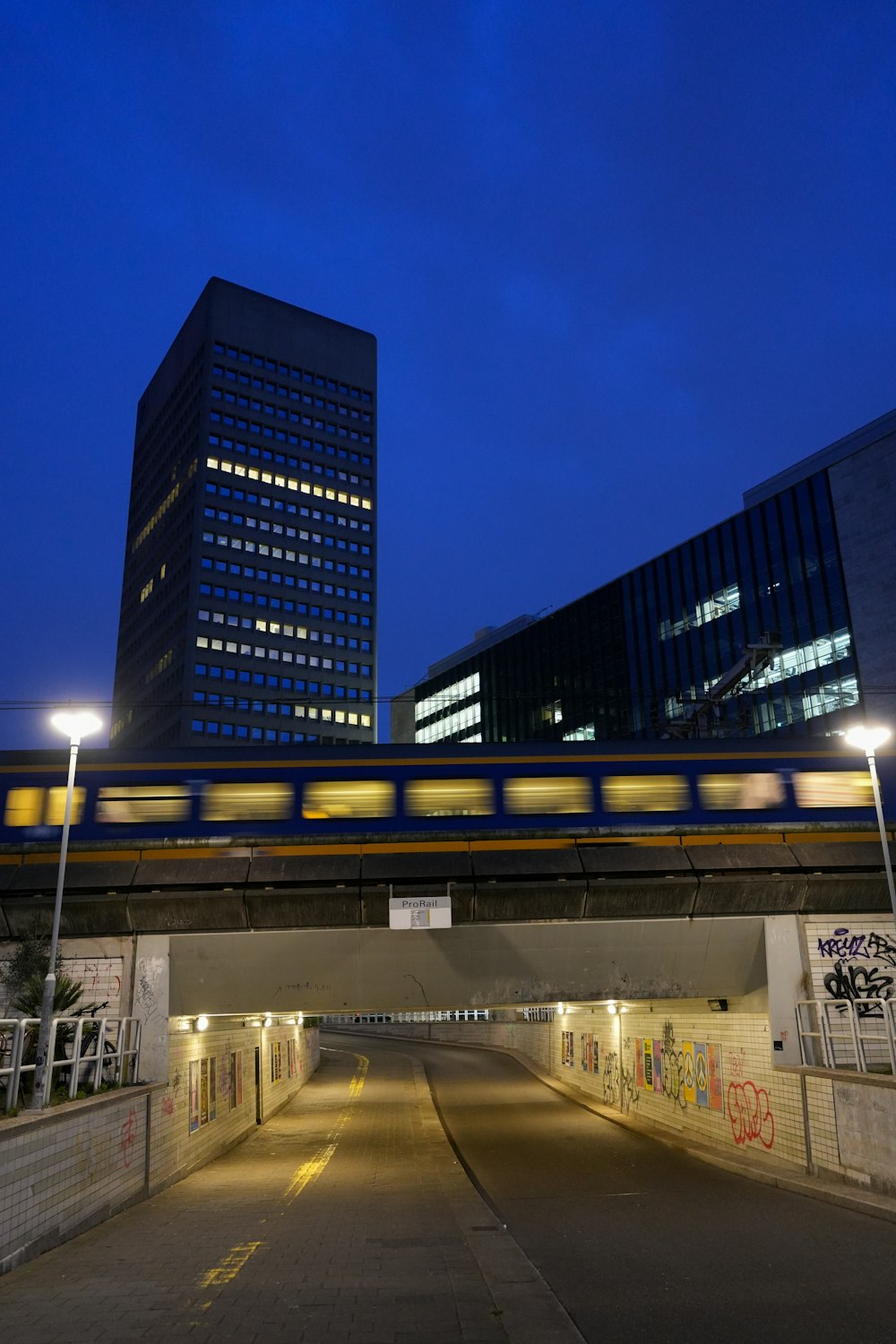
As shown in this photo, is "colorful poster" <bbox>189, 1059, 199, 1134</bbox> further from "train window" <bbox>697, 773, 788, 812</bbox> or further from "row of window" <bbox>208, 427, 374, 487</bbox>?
Result: "row of window" <bbox>208, 427, 374, 487</bbox>

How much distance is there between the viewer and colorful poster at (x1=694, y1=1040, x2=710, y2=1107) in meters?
20.3

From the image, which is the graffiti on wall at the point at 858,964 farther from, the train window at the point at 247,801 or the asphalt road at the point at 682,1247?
the train window at the point at 247,801

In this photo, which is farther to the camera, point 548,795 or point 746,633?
point 746,633

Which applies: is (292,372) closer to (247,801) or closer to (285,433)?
(285,433)

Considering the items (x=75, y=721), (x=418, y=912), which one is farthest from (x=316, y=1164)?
(x=75, y=721)

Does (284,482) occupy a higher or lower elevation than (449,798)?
higher

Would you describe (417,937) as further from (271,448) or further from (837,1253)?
(271,448)

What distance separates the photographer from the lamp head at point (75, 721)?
13867mm

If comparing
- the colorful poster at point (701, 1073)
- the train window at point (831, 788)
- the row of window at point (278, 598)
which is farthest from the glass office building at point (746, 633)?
the row of window at point (278, 598)

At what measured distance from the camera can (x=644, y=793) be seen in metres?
18.9

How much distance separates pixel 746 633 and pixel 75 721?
60.5 m

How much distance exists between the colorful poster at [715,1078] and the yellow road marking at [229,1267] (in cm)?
1148

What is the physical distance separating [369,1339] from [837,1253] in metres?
5.77

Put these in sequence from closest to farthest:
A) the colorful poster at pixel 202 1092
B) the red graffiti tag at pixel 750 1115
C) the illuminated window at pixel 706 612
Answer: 1. the red graffiti tag at pixel 750 1115
2. the colorful poster at pixel 202 1092
3. the illuminated window at pixel 706 612
